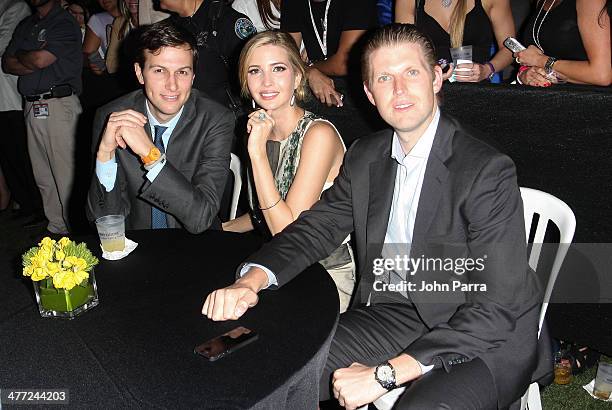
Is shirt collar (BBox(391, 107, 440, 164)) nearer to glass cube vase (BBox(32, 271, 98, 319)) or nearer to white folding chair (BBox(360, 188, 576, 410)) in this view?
white folding chair (BBox(360, 188, 576, 410))

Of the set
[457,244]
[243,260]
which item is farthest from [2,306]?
[457,244]

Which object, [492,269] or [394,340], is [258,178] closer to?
[394,340]

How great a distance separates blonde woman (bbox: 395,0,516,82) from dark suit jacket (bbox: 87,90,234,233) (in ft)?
4.05

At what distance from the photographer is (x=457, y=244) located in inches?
72.6

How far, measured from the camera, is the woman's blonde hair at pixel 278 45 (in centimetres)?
243

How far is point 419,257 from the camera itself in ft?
6.26

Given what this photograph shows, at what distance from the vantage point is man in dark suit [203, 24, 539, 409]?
5.49 ft

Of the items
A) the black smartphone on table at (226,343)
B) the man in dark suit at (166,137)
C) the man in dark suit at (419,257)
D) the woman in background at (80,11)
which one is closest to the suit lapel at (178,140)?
the man in dark suit at (166,137)

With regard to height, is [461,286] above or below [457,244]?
below

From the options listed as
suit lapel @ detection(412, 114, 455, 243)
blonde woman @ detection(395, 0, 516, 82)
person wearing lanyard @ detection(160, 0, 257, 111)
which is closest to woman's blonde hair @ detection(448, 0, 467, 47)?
blonde woman @ detection(395, 0, 516, 82)

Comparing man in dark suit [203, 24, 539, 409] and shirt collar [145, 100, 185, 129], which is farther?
shirt collar [145, 100, 185, 129]

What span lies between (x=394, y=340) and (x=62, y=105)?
3.58m

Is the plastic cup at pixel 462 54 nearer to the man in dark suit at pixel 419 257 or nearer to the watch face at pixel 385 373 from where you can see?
the man in dark suit at pixel 419 257

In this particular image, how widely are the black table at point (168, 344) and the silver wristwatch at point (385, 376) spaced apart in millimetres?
170
